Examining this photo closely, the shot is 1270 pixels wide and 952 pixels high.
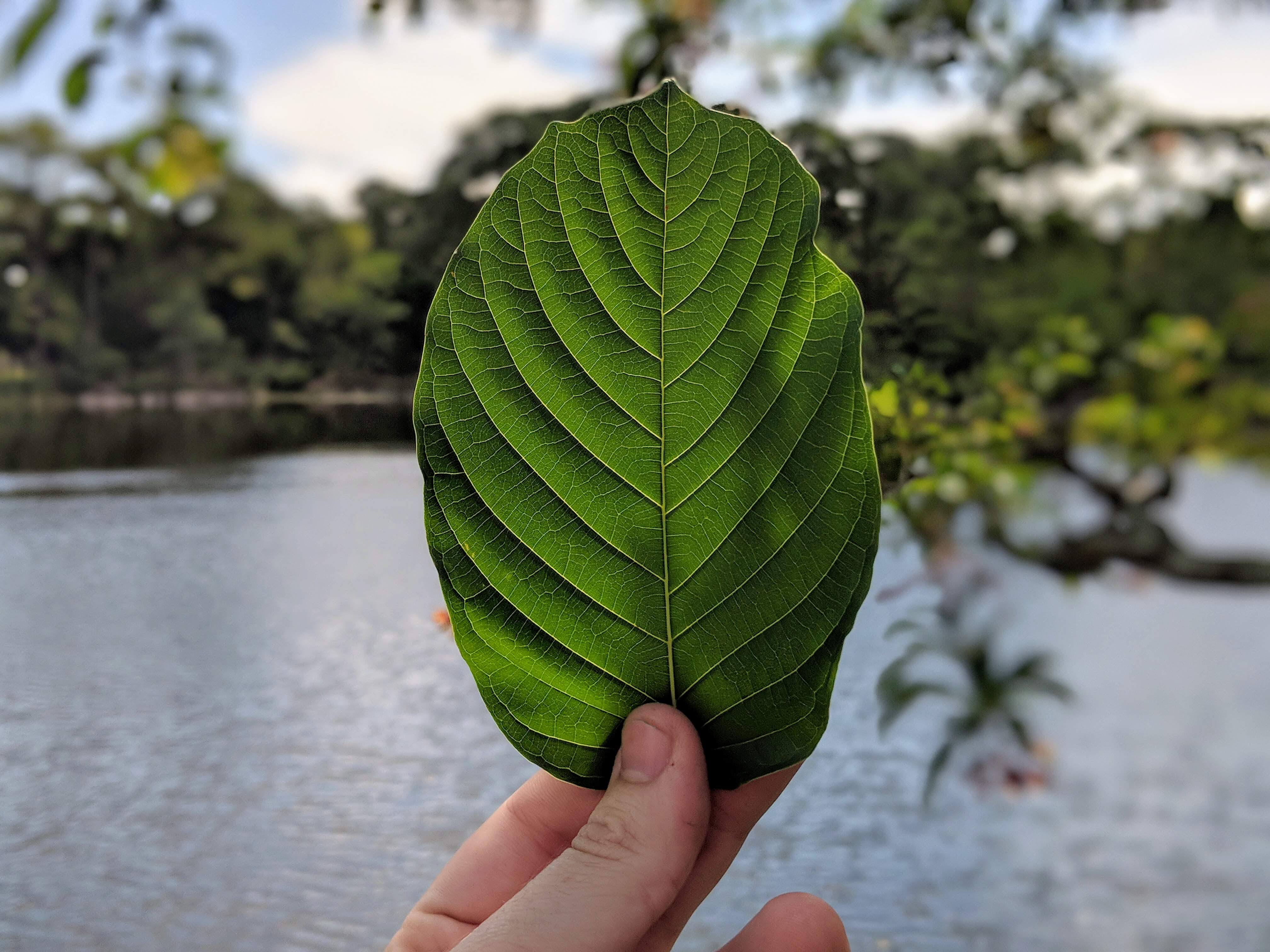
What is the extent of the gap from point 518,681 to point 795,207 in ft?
0.26

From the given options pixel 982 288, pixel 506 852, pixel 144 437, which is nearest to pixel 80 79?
pixel 506 852

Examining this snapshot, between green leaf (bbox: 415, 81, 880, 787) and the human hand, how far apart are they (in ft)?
0.04

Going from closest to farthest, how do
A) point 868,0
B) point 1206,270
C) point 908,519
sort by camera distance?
point 908,519 < point 868,0 < point 1206,270

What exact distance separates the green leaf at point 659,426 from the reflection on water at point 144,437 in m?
2.88

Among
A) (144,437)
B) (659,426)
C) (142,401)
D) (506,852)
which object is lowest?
(144,437)

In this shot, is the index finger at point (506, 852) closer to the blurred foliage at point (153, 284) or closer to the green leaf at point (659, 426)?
the green leaf at point (659, 426)

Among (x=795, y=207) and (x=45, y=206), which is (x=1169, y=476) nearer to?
(x=795, y=207)

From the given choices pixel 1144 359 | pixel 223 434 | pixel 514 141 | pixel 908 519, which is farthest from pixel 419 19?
pixel 223 434

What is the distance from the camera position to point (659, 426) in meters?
0.14

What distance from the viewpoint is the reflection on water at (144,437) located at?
3184mm

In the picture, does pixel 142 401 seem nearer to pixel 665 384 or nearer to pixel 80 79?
pixel 80 79

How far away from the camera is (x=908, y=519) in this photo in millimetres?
640

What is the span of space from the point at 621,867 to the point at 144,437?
14.4ft

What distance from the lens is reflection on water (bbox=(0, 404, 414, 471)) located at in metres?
3.18
